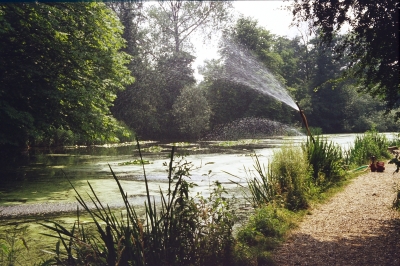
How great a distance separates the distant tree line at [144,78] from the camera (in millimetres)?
10570

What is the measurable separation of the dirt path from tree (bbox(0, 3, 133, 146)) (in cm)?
814

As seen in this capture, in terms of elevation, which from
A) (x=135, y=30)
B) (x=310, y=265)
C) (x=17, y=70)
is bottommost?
(x=310, y=265)

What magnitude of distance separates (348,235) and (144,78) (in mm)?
32041

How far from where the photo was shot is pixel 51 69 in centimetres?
1176

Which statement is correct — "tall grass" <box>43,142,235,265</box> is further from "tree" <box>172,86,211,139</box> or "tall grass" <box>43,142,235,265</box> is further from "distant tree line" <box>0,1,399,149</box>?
"tree" <box>172,86,211,139</box>

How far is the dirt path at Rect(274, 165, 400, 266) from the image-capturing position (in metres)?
3.86

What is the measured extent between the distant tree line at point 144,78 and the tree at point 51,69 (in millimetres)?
36

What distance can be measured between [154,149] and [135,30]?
70.8ft

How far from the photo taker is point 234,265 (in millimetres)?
3748

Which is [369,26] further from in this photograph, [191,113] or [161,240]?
[191,113]

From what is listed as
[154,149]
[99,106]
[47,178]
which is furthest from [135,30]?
[47,178]

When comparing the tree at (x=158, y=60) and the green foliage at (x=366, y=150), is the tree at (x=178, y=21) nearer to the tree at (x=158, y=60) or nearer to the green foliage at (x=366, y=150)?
the tree at (x=158, y=60)

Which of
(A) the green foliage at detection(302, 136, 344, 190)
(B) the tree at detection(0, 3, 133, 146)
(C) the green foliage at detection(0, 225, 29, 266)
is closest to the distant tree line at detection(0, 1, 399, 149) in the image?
(B) the tree at detection(0, 3, 133, 146)

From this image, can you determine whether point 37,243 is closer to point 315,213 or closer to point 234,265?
point 234,265
